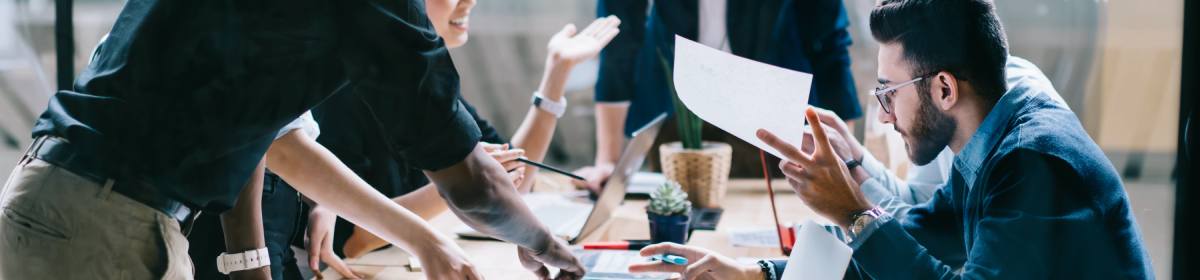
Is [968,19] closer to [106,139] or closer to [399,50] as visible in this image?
[399,50]

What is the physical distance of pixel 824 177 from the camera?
0.78m

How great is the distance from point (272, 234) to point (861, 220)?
2.19 feet

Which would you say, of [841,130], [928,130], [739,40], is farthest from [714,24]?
→ [928,130]

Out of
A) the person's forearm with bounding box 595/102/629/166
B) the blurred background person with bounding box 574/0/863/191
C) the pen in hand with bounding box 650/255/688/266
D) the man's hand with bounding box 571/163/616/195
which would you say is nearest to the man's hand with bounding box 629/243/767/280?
the pen in hand with bounding box 650/255/688/266

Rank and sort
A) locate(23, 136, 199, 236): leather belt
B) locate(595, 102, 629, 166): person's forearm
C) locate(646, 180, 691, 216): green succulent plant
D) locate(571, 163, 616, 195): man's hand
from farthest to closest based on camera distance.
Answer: locate(595, 102, 629, 166): person's forearm < locate(571, 163, 616, 195): man's hand < locate(646, 180, 691, 216): green succulent plant < locate(23, 136, 199, 236): leather belt

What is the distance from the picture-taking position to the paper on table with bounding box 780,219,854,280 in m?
0.79

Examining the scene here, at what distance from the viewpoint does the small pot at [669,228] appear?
117cm

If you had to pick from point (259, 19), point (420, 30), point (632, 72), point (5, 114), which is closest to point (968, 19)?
point (420, 30)

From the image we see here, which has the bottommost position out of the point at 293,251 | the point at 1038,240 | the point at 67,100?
the point at 293,251

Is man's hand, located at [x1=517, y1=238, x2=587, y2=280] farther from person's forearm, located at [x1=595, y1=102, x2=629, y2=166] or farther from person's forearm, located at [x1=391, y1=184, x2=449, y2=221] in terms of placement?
person's forearm, located at [x1=595, y1=102, x2=629, y2=166]

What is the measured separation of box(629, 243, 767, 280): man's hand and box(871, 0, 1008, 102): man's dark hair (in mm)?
295

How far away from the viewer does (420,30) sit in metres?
0.63

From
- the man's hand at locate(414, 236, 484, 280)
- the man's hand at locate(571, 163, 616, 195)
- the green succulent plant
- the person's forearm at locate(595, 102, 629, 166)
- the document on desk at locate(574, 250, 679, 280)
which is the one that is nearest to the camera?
the man's hand at locate(414, 236, 484, 280)

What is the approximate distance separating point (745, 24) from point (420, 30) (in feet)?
2.27
